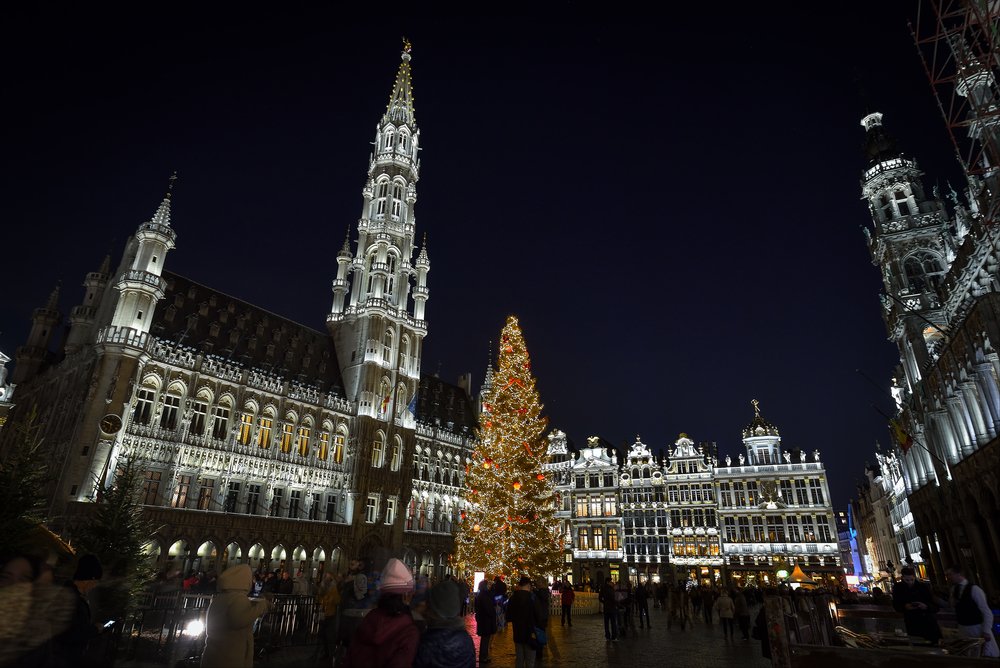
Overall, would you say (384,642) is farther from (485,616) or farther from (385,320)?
(385,320)

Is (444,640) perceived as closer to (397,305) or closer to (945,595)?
(945,595)

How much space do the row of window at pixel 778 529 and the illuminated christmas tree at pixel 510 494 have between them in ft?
133

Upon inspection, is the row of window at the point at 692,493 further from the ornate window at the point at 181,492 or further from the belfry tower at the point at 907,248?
the ornate window at the point at 181,492

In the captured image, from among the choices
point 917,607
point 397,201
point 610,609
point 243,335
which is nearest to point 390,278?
point 397,201

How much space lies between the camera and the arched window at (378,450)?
41.5 meters

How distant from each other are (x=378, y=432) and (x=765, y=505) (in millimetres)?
40475

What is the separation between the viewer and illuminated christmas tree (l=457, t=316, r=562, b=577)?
68.1 feet

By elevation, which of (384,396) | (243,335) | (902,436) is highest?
(243,335)

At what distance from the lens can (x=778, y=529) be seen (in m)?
53.3

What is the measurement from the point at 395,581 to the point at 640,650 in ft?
39.9

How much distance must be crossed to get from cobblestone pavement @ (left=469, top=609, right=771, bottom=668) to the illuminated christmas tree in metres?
2.78

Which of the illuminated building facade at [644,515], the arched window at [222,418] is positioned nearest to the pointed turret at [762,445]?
the illuminated building facade at [644,515]

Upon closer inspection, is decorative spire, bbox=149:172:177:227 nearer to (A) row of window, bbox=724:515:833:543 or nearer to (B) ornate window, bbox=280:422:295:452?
(B) ornate window, bbox=280:422:295:452

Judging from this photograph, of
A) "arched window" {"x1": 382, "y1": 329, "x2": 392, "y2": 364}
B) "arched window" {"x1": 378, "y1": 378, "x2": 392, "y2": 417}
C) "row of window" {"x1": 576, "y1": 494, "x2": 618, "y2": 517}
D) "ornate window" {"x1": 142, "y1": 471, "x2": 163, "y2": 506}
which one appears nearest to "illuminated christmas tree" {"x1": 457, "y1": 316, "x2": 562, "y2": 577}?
"ornate window" {"x1": 142, "y1": 471, "x2": 163, "y2": 506}
